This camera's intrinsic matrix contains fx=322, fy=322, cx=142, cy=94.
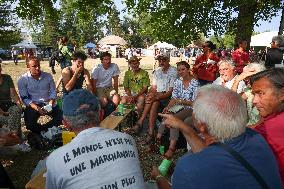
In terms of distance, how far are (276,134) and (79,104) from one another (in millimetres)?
1536

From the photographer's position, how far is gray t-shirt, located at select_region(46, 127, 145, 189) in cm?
210

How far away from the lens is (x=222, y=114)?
6.64ft

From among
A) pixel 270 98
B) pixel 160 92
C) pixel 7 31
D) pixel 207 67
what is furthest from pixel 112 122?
pixel 7 31

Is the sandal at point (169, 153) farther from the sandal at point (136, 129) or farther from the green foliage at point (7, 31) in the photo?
the green foliage at point (7, 31)

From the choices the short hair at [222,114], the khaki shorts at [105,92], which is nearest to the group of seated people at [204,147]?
the short hair at [222,114]

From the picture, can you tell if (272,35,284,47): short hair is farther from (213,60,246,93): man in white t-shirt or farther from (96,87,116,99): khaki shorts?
(96,87,116,99): khaki shorts

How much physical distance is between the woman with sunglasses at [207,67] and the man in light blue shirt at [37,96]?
3.34m

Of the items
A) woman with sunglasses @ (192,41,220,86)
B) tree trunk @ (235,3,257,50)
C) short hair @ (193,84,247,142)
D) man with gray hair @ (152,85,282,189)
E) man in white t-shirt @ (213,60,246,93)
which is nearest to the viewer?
man with gray hair @ (152,85,282,189)

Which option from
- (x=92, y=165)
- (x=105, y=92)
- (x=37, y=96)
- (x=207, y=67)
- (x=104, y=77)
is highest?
(x=92, y=165)

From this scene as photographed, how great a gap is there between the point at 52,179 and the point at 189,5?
1024 centimetres

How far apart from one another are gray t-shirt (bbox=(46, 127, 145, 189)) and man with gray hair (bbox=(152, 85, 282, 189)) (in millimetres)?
418

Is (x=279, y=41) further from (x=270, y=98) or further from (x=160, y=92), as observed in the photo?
(x=270, y=98)

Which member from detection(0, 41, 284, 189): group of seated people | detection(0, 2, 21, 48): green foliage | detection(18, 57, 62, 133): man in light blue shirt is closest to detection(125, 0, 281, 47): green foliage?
detection(18, 57, 62, 133): man in light blue shirt

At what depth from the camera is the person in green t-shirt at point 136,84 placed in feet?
24.0
